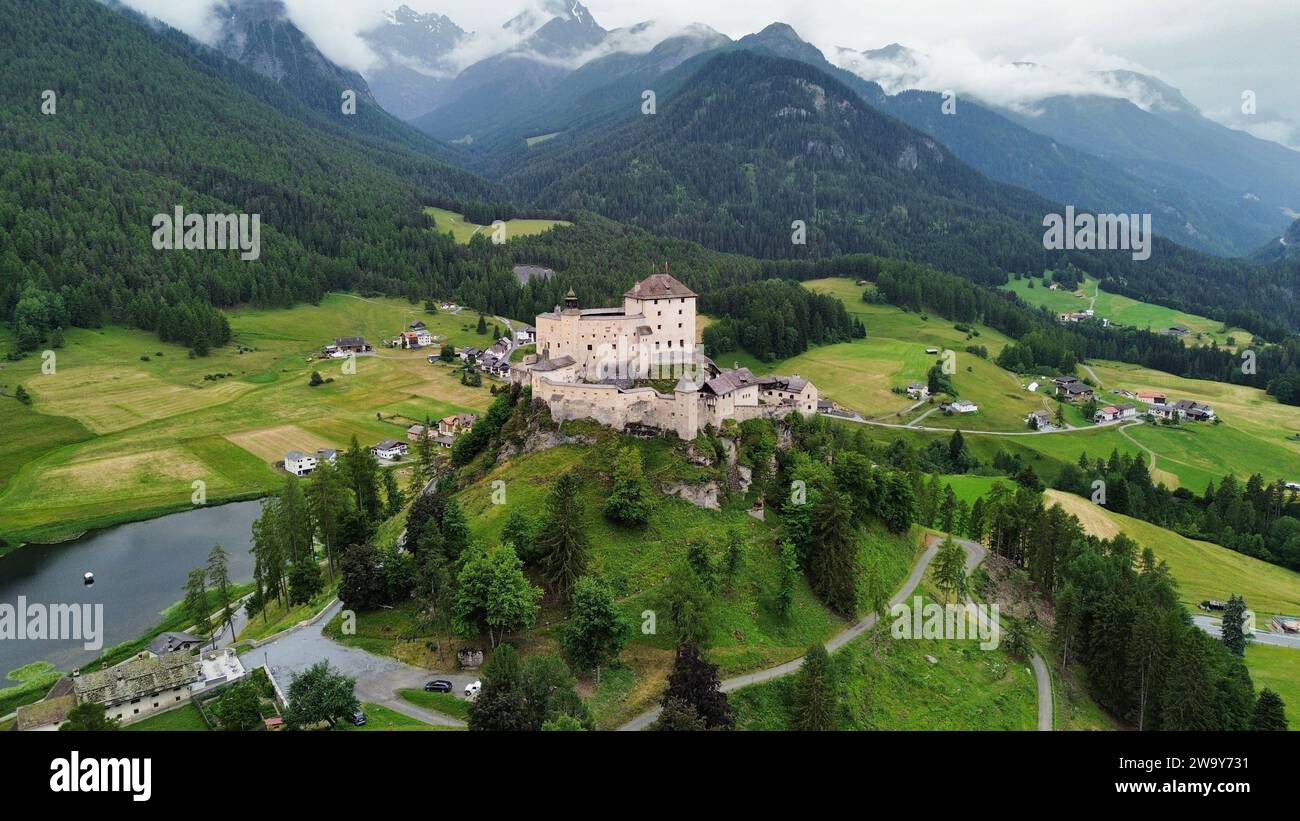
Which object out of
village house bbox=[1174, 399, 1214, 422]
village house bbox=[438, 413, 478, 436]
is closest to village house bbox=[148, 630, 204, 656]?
village house bbox=[438, 413, 478, 436]

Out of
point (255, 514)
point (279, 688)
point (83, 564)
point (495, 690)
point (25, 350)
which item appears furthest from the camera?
point (25, 350)

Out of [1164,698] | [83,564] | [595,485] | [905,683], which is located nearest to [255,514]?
[83,564]

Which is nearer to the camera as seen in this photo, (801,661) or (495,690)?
(495,690)

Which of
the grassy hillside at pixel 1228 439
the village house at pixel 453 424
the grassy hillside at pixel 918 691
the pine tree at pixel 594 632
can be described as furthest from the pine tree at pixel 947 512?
the village house at pixel 453 424

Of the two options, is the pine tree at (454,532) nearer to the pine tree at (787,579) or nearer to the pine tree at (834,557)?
the pine tree at (787,579)

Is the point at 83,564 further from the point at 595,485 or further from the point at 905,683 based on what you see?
the point at 905,683

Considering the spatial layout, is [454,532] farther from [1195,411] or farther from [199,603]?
[1195,411]

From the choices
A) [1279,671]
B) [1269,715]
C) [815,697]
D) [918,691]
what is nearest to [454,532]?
[815,697]

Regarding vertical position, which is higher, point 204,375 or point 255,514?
point 204,375
